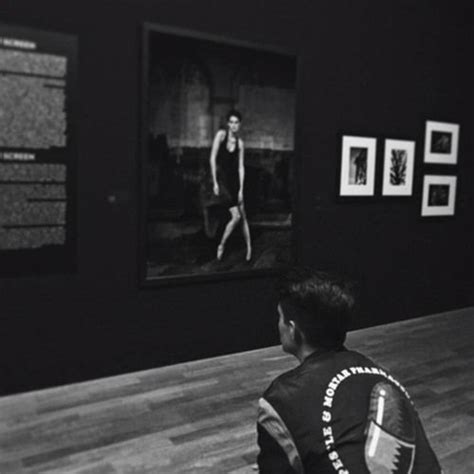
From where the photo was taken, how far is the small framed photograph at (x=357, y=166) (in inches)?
237

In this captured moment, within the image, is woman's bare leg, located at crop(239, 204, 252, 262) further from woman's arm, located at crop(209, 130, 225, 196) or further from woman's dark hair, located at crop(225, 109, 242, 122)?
woman's dark hair, located at crop(225, 109, 242, 122)

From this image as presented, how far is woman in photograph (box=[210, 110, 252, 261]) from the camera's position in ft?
16.6

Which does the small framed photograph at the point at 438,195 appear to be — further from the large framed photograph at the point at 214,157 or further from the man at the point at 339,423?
the man at the point at 339,423

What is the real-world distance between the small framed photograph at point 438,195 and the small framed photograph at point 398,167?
31 cm

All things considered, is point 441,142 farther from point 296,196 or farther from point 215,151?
point 215,151

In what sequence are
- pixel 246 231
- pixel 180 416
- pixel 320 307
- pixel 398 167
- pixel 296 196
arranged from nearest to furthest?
1. pixel 320 307
2. pixel 180 416
3. pixel 246 231
4. pixel 296 196
5. pixel 398 167

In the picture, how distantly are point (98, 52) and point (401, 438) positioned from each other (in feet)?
12.4

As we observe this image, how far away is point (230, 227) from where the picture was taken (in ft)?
17.2

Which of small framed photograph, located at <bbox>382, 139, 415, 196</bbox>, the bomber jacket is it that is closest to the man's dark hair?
the bomber jacket

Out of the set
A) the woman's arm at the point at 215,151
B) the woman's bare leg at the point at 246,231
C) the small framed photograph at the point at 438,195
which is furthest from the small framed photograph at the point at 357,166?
the woman's arm at the point at 215,151

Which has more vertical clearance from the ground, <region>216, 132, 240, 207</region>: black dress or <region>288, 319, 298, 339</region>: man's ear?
<region>216, 132, 240, 207</region>: black dress

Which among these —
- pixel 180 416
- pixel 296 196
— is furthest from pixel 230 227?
pixel 180 416

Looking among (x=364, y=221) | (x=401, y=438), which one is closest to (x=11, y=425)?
(x=401, y=438)

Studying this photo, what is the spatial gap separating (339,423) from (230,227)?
3820 millimetres
